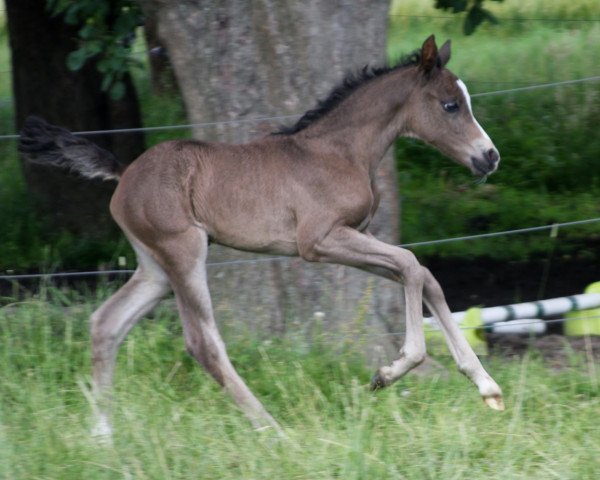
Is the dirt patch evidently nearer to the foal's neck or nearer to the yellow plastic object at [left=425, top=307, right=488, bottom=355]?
the yellow plastic object at [left=425, top=307, right=488, bottom=355]

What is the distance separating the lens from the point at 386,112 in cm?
516

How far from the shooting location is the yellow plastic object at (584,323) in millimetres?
6781

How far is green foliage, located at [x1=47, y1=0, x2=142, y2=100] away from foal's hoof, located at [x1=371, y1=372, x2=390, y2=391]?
3081mm

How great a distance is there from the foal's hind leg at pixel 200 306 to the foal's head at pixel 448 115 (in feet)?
3.89

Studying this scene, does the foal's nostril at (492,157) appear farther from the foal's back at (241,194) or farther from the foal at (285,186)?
the foal's back at (241,194)

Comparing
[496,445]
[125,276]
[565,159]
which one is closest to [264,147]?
[496,445]

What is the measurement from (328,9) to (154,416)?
7.73 ft

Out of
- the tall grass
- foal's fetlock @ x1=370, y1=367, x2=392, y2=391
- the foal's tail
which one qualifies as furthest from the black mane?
the tall grass

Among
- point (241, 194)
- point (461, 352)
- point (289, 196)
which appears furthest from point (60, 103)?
point (461, 352)

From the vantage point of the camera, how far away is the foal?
196 inches

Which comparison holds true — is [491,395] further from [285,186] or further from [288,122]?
[288,122]

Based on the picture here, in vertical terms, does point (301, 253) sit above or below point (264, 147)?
below

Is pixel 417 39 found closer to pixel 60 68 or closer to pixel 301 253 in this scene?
pixel 60 68

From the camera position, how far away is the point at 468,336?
20.8 ft
